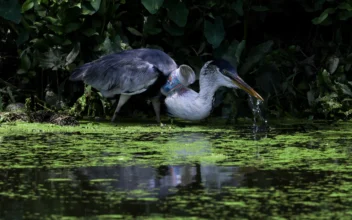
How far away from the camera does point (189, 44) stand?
9750mm

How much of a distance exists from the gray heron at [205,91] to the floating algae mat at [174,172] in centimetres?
23

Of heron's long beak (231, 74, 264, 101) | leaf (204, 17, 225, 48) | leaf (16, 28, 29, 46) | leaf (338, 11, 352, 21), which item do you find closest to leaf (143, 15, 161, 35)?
leaf (204, 17, 225, 48)

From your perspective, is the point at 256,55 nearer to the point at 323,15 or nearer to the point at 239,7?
the point at 239,7

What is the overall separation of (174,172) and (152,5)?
377cm

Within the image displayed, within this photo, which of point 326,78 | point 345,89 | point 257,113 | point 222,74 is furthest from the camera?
point 326,78

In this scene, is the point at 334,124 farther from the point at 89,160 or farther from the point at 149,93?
the point at 89,160

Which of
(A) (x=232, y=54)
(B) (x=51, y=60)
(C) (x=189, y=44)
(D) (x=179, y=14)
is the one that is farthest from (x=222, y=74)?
(B) (x=51, y=60)

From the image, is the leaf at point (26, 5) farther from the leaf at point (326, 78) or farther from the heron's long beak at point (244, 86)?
the leaf at point (326, 78)

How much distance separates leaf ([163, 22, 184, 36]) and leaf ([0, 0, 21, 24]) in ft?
4.93

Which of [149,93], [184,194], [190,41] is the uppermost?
[190,41]

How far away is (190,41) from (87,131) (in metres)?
2.48

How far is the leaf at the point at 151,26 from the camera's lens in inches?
366

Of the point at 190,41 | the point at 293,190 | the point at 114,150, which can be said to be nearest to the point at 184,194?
the point at 293,190

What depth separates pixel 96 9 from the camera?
29.6 ft
